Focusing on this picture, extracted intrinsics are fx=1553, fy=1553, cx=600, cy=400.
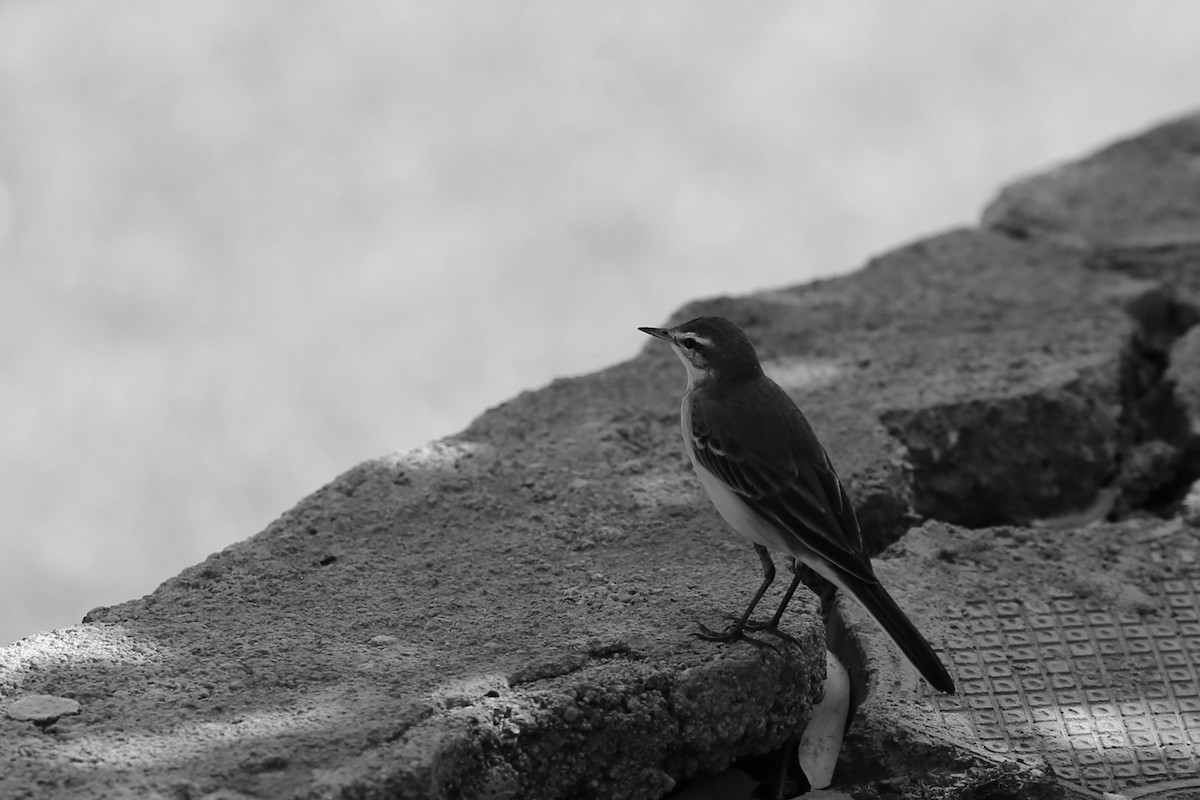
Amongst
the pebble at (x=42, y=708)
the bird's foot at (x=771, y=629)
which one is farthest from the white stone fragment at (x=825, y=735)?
the pebble at (x=42, y=708)

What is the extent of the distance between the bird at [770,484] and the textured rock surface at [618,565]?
15cm

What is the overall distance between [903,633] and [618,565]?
785mm

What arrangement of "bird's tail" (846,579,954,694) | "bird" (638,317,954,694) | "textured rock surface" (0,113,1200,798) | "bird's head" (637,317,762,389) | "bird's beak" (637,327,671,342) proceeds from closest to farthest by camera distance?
"textured rock surface" (0,113,1200,798) → "bird's tail" (846,579,954,694) → "bird" (638,317,954,694) → "bird's head" (637,317,762,389) → "bird's beak" (637,327,671,342)

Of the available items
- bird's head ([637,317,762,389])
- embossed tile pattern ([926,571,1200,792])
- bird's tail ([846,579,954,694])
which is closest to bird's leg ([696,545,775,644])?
bird's tail ([846,579,954,694])

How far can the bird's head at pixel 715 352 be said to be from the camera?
3.84m

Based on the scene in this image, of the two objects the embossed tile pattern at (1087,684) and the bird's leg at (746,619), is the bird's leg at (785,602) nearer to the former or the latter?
the bird's leg at (746,619)

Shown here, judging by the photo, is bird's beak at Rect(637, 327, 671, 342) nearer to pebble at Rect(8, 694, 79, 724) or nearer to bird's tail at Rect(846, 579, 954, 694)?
bird's tail at Rect(846, 579, 954, 694)

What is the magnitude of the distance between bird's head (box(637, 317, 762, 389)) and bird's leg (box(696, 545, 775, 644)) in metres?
0.53

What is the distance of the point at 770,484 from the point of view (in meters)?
3.44

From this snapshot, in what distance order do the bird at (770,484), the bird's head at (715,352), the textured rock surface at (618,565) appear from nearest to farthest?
the textured rock surface at (618,565), the bird at (770,484), the bird's head at (715,352)

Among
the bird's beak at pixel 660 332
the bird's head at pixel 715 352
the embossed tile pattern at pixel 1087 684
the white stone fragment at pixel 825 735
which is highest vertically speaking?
the bird's beak at pixel 660 332

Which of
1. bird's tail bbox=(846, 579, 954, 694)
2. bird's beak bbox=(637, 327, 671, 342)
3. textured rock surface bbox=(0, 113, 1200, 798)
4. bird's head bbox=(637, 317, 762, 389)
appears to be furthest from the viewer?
bird's beak bbox=(637, 327, 671, 342)

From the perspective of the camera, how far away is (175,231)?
314 inches

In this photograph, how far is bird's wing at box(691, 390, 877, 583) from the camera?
10.9 feet
